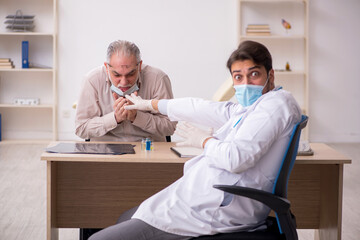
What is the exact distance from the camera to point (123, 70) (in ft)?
8.83

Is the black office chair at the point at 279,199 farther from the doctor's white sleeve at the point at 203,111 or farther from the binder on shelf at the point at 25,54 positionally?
the binder on shelf at the point at 25,54

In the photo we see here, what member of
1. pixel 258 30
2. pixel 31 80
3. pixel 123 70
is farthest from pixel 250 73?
pixel 31 80

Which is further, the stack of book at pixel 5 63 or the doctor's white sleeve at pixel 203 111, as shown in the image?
the stack of book at pixel 5 63

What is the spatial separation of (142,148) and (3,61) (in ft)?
13.7

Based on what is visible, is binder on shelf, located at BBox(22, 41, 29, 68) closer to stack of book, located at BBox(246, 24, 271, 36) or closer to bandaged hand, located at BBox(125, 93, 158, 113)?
stack of book, located at BBox(246, 24, 271, 36)

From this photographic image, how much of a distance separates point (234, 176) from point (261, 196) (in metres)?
0.15

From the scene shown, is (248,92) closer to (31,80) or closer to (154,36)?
(154,36)

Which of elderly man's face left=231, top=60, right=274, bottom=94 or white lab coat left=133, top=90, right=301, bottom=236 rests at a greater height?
elderly man's face left=231, top=60, right=274, bottom=94

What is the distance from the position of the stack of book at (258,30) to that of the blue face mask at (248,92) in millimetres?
4310

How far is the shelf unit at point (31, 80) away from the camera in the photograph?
6.27m

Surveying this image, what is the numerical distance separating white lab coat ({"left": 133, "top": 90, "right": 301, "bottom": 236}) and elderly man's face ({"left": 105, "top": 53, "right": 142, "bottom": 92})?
102cm

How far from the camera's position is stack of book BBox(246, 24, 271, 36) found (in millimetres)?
6082

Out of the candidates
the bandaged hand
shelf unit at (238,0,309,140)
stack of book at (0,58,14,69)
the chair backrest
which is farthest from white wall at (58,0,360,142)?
the chair backrest

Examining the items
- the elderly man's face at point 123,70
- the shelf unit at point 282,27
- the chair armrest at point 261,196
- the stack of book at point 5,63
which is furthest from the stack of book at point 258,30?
the chair armrest at point 261,196
